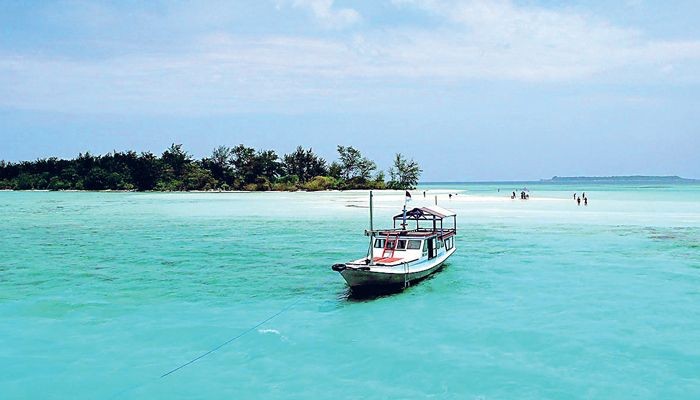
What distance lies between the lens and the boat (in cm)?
2230

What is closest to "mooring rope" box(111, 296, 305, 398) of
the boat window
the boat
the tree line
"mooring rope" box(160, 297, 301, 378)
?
"mooring rope" box(160, 297, 301, 378)

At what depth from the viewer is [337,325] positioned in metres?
19.6

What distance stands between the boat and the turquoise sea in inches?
31.0

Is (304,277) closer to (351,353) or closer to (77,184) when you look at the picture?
(351,353)

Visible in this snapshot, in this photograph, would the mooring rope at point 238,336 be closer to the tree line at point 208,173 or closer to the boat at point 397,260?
the boat at point 397,260

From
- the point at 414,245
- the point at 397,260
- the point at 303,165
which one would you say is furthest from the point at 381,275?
the point at 303,165

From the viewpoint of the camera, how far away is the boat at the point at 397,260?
22297 millimetres

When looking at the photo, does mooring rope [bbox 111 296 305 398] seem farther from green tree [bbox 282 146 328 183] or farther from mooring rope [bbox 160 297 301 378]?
green tree [bbox 282 146 328 183]

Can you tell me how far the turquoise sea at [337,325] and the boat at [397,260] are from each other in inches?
31.0

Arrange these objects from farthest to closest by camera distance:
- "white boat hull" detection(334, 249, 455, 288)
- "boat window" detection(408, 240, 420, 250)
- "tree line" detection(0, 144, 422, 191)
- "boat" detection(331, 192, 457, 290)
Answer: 1. "tree line" detection(0, 144, 422, 191)
2. "boat window" detection(408, 240, 420, 250)
3. "boat" detection(331, 192, 457, 290)
4. "white boat hull" detection(334, 249, 455, 288)

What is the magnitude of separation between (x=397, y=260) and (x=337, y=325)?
5.70 meters

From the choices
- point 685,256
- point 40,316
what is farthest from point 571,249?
point 40,316

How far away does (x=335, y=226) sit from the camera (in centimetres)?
5162

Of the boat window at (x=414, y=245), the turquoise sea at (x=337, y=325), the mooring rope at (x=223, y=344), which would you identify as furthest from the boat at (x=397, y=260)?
the mooring rope at (x=223, y=344)
